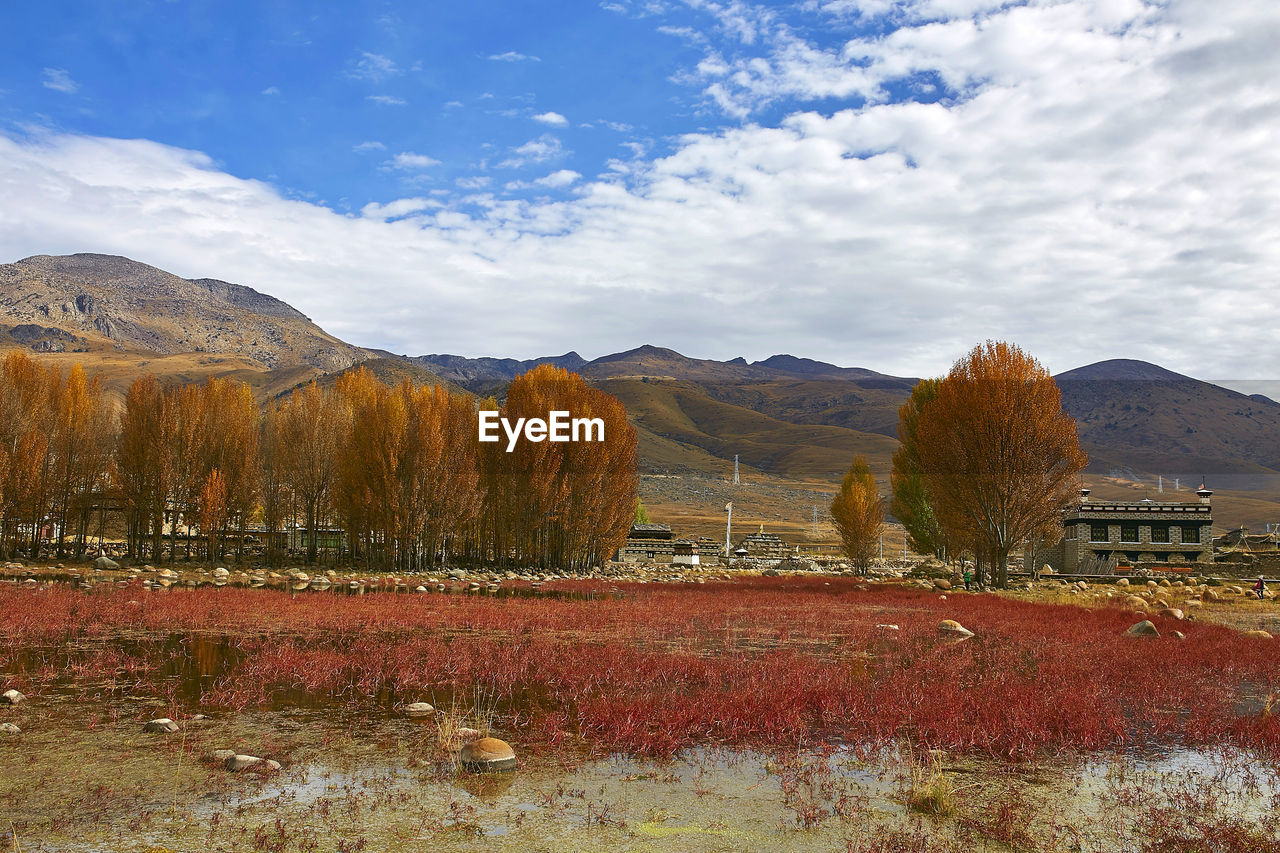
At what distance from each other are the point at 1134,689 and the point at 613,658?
7.59 metres

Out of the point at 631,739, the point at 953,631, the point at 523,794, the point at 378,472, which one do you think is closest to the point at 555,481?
the point at 378,472

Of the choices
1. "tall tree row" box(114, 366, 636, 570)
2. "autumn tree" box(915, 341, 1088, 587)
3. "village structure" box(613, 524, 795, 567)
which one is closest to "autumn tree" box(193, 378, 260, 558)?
"tall tree row" box(114, 366, 636, 570)

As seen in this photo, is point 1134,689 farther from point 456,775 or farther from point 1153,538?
point 1153,538

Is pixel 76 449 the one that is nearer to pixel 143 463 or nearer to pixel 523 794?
pixel 143 463

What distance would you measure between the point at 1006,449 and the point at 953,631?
16724 mm

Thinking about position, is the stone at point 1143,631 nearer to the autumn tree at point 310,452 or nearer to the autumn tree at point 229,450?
the autumn tree at point 310,452

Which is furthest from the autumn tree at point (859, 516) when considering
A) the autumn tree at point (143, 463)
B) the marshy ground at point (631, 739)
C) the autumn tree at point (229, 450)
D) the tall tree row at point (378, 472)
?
the autumn tree at point (143, 463)

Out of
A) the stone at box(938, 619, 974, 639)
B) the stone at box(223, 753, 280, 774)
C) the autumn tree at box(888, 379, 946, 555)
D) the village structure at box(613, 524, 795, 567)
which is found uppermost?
the autumn tree at box(888, 379, 946, 555)

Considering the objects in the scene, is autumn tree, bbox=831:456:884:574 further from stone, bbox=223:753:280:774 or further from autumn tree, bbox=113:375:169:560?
stone, bbox=223:753:280:774

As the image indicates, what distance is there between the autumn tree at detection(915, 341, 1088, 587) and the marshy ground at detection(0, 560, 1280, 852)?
16.6 m

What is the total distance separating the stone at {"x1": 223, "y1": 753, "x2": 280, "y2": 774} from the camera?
6.77 metres

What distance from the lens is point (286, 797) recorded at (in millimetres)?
6184

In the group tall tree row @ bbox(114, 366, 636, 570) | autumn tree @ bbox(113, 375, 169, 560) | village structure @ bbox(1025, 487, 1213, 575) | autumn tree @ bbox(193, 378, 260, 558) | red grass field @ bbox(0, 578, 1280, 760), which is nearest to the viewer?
red grass field @ bbox(0, 578, 1280, 760)

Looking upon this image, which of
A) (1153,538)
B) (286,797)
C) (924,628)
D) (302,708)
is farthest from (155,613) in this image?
(1153,538)
